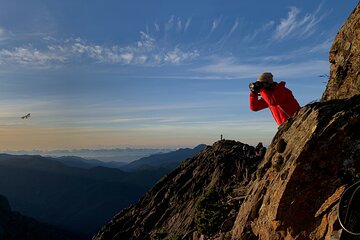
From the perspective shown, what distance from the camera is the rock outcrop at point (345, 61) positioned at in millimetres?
13034

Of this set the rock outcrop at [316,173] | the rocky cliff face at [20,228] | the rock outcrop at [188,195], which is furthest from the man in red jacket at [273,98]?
the rocky cliff face at [20,228]

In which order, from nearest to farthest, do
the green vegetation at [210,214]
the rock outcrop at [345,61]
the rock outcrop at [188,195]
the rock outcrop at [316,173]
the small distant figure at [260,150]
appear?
the rock outcrop at [316,173] → the rock outcrop at [345,61] → the green vegetation at [210,214] → the rock outcrop at [188,195] → the small distant figure at [260,150]

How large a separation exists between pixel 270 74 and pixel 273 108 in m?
1.20

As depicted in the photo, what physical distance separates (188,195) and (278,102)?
3315cm

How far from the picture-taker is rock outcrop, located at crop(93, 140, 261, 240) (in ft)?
93.8

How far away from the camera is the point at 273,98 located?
10422 millimetres

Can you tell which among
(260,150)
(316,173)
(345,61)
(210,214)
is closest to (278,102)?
(316,173)

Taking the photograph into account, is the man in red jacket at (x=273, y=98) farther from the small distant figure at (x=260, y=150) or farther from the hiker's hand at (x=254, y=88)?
the small distant figure at (x=260, y=150)

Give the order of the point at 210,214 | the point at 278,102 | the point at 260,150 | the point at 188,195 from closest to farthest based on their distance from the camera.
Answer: the point at 278,102
the point at 210,214
the point at 260,150
the point at 188,195

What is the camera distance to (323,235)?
7969 mm

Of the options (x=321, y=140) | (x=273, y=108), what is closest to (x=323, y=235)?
(x=321, y=140)

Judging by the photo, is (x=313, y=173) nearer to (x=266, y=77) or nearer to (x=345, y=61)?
(x=266, y=77)

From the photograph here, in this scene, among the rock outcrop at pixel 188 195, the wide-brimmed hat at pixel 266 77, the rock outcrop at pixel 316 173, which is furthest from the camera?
the rock outcrop at pixel 188 195

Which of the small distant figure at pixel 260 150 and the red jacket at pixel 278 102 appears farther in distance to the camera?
the small distant figure at pixel 260 150
